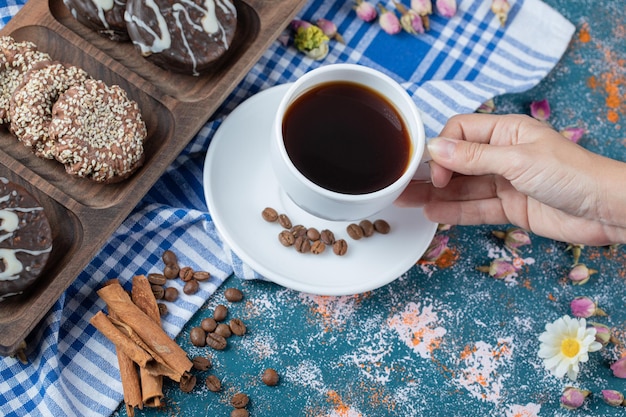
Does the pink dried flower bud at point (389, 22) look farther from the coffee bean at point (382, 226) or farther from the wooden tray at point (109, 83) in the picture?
the coffee bean at point (382, 226)

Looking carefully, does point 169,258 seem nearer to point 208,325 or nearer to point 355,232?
point 208,325

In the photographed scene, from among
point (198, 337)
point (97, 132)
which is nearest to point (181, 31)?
point (97, 132)

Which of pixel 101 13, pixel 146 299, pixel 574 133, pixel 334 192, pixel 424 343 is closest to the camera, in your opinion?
pixel 334 192

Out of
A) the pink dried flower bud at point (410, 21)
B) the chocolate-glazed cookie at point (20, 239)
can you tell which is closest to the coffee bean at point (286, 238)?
the chocolate-glazed cookie at point (20, 239)

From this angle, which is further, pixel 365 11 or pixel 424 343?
pixel 365 11

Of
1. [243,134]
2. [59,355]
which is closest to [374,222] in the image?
[243,134]

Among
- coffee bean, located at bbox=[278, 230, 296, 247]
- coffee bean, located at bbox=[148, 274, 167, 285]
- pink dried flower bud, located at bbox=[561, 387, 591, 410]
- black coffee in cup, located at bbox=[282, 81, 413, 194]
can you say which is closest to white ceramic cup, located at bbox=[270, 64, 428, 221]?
black coffee in cup, located at bbox=[282, 81, 413, 194]

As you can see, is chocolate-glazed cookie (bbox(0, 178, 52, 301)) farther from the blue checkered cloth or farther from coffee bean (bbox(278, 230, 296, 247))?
coffee bean (bbox(278, 230, 296, 247))

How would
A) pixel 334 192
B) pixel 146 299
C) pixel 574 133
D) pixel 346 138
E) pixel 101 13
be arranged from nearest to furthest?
pixel 334 192, pixel 346 138, pixel 101 13, pixel 146 299, pixel 574 133
